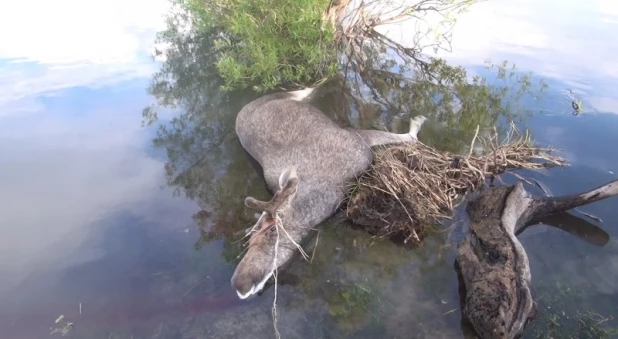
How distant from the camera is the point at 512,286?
173 inches

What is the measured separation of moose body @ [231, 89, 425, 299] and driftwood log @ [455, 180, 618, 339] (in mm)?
1766

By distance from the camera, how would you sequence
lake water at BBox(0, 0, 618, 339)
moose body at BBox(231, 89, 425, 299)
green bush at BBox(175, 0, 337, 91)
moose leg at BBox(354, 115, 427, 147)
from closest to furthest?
1. lake water at BBox(0, 0, 618, 339)
2. moose body at BBox(231, 89, 425, 299)
3. moose leg at BBox(354, 115, 427, 147)
4. green bush at BBox(175, 0, 337, 91)

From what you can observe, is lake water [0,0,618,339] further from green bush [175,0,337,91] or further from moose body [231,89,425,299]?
green bush [175,0,337,91]

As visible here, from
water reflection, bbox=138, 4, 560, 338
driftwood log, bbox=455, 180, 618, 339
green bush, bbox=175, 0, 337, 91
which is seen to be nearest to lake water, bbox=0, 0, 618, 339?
water reflection, bbox=138, 4, 560, 338

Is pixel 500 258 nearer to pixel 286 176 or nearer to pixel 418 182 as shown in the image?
pixel 418 182

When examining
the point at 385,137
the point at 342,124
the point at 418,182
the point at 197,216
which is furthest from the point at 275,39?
the point at 418,182

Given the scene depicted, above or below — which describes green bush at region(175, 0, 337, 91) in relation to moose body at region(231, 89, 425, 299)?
above

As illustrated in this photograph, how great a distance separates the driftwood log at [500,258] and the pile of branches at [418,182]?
41 centimetres

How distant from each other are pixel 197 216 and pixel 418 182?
9.54ft

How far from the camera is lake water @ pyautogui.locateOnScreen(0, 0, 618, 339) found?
4.77m

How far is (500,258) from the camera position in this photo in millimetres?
4848

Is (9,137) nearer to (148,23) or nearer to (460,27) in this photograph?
(148,23)

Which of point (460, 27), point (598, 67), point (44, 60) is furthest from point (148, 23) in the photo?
point (598, 67)

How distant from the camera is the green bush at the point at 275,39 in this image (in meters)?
8.03
